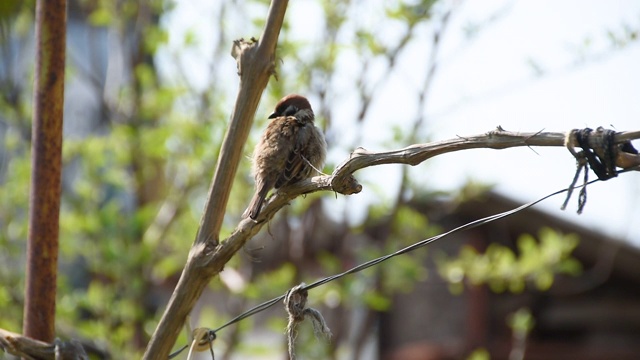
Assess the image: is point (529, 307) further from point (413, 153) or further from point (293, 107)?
point (413, 153)

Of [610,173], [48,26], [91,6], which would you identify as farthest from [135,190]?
[610,173]

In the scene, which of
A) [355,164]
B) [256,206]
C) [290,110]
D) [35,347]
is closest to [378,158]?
[355,164]

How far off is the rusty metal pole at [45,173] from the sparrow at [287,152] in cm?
73

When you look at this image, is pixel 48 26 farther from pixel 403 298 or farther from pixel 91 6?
pixel 403 298

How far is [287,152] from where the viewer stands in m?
3.68

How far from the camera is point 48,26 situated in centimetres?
311

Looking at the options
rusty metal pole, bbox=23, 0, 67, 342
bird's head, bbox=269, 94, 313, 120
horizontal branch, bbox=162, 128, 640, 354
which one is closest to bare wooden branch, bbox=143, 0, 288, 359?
horizontal branch, bbox=162, 128, 640, 354

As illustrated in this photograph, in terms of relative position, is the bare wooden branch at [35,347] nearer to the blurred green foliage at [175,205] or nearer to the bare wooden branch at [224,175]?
the bare wooden branch at [224,175]

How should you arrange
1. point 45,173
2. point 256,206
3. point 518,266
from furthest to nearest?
point 518,266 → point 45,173 → point 256,206

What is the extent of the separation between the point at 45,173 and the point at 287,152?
102 cm

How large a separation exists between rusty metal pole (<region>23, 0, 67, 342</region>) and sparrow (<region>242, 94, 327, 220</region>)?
2.40 ft

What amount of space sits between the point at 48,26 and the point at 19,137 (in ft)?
13.8

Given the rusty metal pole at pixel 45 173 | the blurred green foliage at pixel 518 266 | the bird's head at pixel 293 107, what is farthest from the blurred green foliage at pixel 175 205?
the rusty metal pole at pixel 45 173

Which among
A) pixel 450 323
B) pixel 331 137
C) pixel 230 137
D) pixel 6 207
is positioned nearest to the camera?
pixel 230 137
